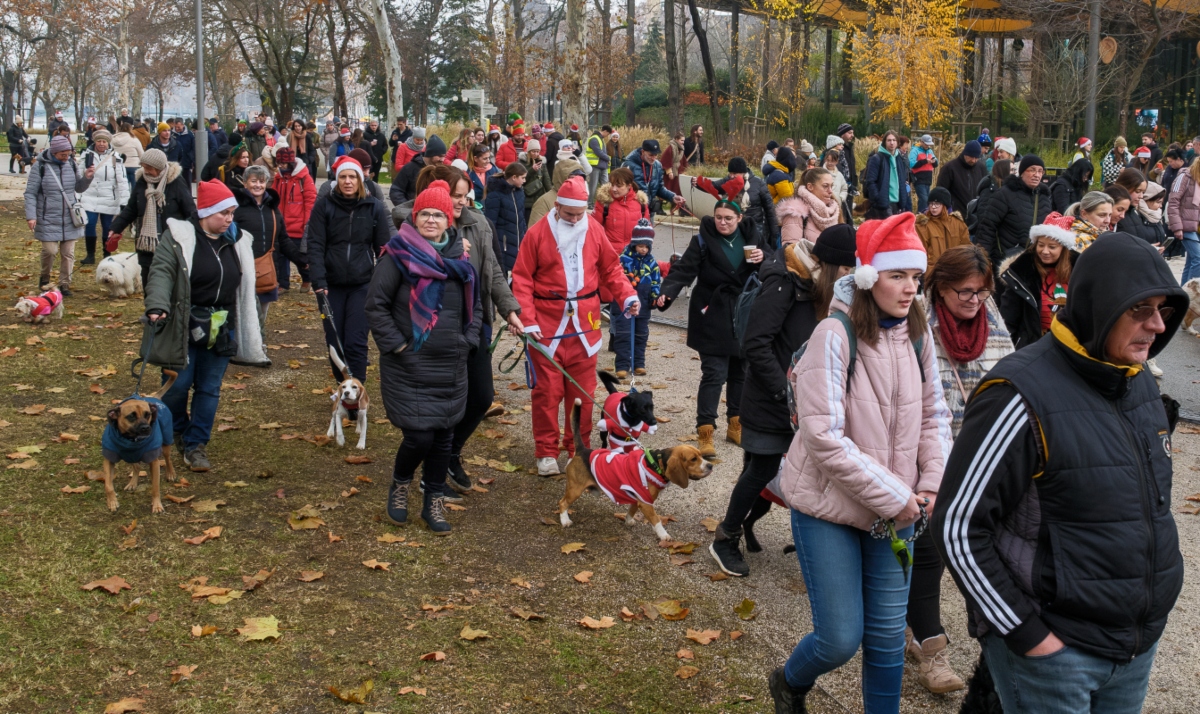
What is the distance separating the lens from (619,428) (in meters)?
7.07

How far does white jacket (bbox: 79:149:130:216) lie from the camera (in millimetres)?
15273

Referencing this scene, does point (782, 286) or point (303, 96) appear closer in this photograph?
point (782, 286)

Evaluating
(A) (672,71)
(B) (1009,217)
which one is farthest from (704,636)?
(A) (672,71)

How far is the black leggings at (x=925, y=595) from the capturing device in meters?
4.67

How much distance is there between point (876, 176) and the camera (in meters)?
16.1

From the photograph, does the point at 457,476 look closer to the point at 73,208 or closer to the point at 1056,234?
the point at 1056,234

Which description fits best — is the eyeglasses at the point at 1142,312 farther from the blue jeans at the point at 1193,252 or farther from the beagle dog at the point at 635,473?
the blue jeans at the point at 1193,252

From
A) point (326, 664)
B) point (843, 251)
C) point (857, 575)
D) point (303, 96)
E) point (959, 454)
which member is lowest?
point (326, 664)

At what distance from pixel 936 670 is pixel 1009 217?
7.07m

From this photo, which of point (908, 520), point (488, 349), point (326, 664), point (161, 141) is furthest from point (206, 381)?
point (161, 141)

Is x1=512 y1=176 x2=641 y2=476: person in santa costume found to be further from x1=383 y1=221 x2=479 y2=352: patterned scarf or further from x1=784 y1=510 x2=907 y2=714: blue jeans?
x1=784 y1=510 x2=907 y2=714: blue jeans

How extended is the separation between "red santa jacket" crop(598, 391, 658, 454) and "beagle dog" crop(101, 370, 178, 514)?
8.89ft

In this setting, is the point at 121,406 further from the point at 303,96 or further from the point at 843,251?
the point at 303,96

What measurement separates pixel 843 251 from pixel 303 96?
220 feet
